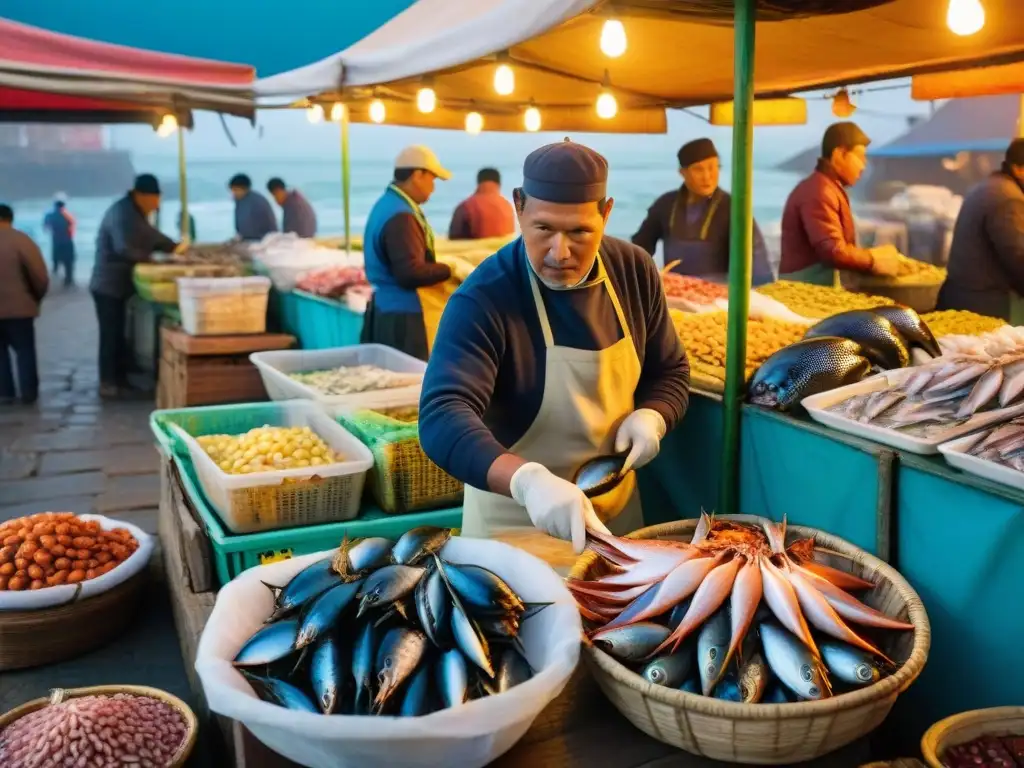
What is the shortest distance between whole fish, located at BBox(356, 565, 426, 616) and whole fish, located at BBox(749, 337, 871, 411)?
1342 millimetres

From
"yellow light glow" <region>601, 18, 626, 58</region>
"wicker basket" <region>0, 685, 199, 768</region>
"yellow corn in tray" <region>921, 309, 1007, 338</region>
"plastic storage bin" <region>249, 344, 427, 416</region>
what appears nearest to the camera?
"wicker basket" <region>0, 685, 199, 768</region>

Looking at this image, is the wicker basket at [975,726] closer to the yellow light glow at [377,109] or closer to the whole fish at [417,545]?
the whole fish at [417,545]

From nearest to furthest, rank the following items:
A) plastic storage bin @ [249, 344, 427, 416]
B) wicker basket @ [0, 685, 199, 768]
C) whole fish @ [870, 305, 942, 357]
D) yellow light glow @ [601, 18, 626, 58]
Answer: wicker basket @ [0, 685, 199, 768], whole fish @ [870, 305, 942, 357], yellow light glow @ [601, 18, 626, 58], plastic storage bin @ [249, 344, 427, 416]

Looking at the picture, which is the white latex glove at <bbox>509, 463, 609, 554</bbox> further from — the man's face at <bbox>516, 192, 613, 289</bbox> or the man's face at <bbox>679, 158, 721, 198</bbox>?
the man's face at <bbox>679, 158, 721, 198</bbox>

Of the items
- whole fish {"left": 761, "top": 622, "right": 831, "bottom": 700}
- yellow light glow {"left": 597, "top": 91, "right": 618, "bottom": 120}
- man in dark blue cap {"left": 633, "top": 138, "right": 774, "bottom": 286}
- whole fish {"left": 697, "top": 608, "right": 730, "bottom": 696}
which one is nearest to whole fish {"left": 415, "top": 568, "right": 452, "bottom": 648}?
whole fish {"left": 697, "top": 608, "right": 730, "bottom": 696}

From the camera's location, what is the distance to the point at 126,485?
20.0 ft

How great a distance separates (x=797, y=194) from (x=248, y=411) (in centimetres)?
373

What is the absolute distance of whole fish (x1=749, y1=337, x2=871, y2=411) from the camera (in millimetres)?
2729

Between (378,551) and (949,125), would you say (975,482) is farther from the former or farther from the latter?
(949,125)

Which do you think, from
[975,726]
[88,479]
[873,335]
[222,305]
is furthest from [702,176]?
[975,726]

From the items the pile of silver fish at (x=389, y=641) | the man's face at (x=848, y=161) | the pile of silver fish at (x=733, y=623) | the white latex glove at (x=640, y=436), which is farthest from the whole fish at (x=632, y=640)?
the man's face at (x=848, y=161)

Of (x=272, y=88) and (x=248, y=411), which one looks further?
(x=272, y=88)

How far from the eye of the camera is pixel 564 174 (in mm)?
2281

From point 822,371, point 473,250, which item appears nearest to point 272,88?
point 473,250
